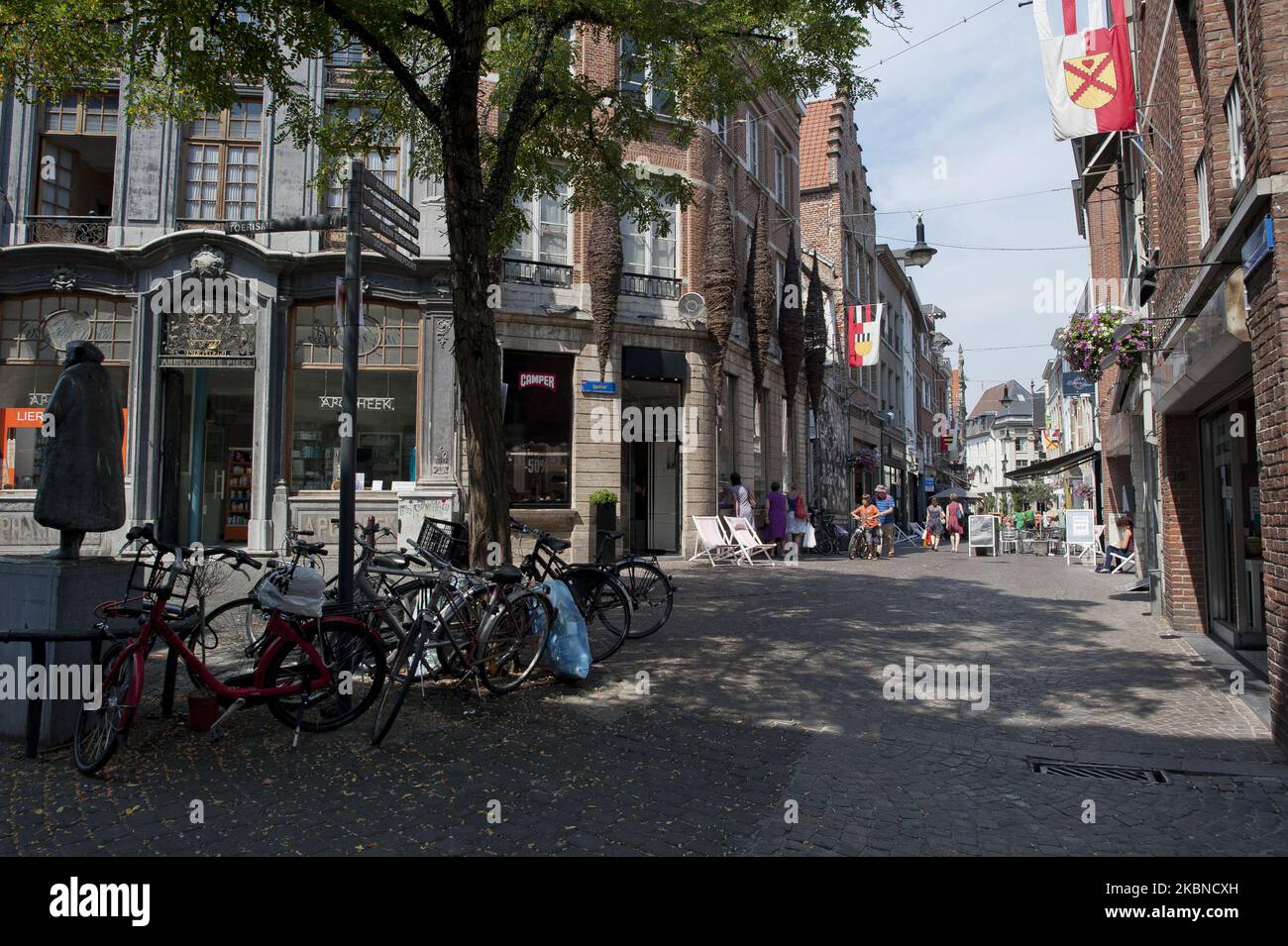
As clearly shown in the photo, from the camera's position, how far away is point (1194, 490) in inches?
353

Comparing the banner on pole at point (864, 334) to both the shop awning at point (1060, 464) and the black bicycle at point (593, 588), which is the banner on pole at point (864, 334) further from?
the black bicycle at point (593, 588)

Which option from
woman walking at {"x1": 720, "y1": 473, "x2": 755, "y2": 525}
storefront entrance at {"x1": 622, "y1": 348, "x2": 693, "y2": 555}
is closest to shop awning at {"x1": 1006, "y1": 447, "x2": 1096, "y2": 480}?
woman walking at {"x1": 720, "y1": 473, "x2": 755, "y2": 525}

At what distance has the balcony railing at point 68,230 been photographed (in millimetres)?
14703

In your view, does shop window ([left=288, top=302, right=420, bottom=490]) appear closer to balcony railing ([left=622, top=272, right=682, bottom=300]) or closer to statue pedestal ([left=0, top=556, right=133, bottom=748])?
balcony railing ([left=622, top=272, right=682, bottom=300])

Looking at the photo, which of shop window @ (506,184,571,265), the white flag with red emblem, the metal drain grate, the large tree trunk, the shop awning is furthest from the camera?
the shop awning

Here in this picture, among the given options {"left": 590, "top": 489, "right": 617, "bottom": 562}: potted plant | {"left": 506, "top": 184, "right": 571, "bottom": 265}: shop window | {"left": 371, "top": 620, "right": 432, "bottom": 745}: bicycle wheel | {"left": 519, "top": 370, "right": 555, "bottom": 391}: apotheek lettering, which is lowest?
{"left": 371, "top": 620, "right": 432, "bottom": 745}: bicycle wheel

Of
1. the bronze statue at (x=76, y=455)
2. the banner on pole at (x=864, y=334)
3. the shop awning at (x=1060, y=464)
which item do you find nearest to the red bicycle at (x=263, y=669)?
the bronze statue at (x=76, y=455)

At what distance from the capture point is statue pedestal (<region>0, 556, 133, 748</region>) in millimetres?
4473

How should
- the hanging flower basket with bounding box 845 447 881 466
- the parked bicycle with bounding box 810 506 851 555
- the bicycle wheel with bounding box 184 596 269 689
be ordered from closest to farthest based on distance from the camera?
the bicycle wheel with bounding box 184 596 269 689 → the parked bicycle with bounding box 810 506 851 555 → the hanging flower basket with bounding box 845 447 881 466

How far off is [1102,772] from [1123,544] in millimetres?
14135

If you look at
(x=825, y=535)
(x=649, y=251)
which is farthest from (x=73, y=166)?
(x=825, y=535)

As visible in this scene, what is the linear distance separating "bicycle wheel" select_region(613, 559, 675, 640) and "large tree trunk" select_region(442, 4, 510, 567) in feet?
6.22

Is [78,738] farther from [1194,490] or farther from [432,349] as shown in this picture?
[432,349]
